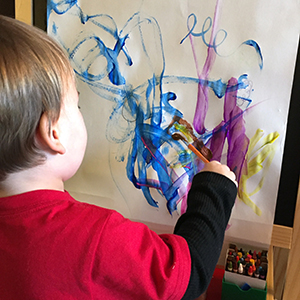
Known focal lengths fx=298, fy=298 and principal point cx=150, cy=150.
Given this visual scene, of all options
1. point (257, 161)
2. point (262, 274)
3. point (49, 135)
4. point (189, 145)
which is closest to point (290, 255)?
point (262, 274)

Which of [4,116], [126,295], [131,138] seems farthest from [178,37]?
[126,295]

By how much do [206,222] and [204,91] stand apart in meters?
0.28

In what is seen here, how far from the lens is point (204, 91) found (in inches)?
24.9

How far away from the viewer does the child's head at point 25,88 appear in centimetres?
42

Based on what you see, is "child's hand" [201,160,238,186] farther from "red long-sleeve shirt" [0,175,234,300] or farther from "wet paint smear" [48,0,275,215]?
"red long-sleeve shirt" [0,175,234,300]

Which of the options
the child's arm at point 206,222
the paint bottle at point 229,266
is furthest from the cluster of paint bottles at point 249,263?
the child's arm at point 206,222

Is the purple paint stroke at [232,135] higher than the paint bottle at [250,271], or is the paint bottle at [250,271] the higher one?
the purple paint stroke at [232,135]

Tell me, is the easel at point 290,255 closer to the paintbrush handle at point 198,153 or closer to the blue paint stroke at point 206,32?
the paintbrush handle at point 198,153

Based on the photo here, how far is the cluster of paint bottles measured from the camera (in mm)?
588

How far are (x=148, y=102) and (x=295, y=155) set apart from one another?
33cm

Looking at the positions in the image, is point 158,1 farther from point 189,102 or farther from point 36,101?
point 36,101

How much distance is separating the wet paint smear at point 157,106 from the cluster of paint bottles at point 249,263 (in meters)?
0.09

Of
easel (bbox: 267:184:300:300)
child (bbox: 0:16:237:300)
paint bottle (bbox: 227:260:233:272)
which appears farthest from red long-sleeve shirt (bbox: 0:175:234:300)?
easel (bbox: 267:184:300:300)

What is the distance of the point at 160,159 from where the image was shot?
690mm
